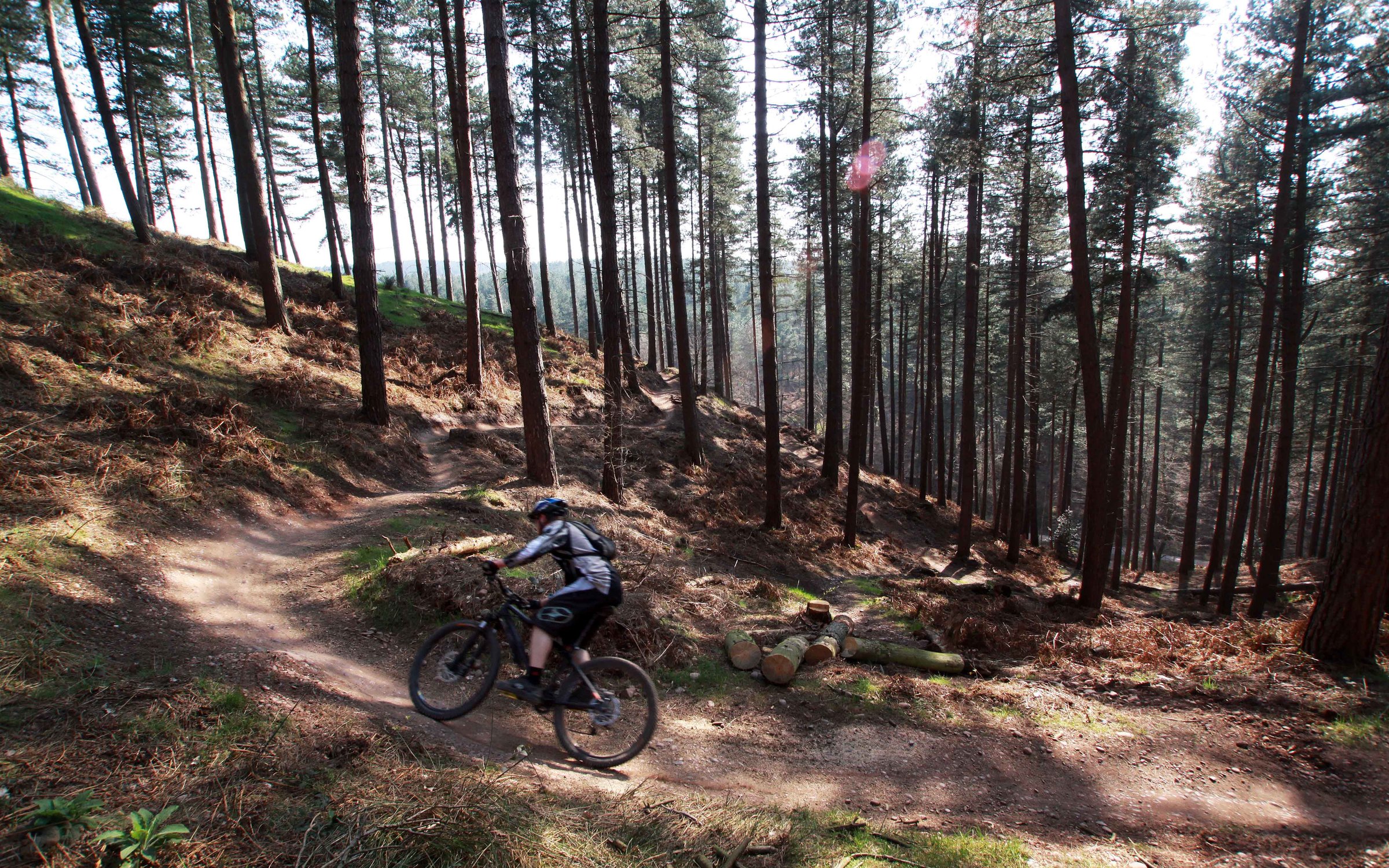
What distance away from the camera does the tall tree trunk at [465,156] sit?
15.9 meters

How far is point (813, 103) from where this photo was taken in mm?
16219

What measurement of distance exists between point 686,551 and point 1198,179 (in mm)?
24965

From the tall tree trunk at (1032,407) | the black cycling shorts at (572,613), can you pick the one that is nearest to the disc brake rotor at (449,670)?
the black cycling shorts at (572,613)

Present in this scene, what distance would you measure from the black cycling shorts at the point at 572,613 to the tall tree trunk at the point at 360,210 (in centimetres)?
934

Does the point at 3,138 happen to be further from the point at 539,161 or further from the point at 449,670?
the point at 449,670

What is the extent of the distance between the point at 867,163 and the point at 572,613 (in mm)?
14165

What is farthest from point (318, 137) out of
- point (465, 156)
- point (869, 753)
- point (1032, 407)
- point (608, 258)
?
point (1032, 407)

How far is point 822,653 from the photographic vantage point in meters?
7.86

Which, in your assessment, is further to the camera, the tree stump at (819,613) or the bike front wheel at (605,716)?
the tree stump at (819,613)

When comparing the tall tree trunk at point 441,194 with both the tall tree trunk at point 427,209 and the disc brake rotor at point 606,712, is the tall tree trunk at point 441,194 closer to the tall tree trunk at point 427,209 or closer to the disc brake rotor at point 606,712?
the tall tree trunk at point 427,209

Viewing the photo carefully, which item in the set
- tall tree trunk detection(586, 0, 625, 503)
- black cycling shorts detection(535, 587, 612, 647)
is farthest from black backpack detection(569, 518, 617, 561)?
tall tree trunk detection(586, 0, 625, 503)

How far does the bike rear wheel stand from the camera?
5.27 meters

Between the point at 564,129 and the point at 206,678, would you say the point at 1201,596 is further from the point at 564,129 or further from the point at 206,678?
the point at 564,129

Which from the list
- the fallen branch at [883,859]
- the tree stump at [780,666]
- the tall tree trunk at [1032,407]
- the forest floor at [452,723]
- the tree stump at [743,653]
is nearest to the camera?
the forest floor at [452,723]
